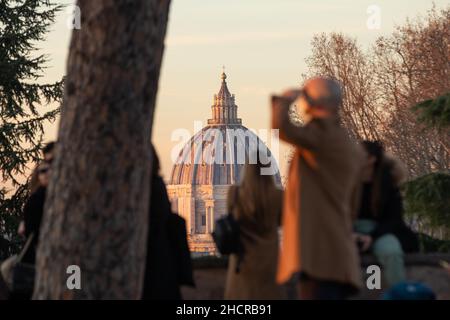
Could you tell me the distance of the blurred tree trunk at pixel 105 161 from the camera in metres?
8.54

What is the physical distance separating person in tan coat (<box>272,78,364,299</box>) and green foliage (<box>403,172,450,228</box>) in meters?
9.90

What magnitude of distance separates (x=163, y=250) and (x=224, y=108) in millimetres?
176204

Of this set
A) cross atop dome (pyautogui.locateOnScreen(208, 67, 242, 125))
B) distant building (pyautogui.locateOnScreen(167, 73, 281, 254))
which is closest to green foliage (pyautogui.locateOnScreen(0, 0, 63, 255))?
distant building (pyautogui.locateOnScreen(167, 73, 281, 254))

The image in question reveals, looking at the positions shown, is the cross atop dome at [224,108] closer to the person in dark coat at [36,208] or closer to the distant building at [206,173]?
the distant building at [206,173]

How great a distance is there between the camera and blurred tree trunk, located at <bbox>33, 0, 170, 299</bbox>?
854 centimetres

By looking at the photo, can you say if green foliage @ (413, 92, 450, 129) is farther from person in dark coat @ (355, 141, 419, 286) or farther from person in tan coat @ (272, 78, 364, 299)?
person in tan coat @ (272, 78, 364, 299)

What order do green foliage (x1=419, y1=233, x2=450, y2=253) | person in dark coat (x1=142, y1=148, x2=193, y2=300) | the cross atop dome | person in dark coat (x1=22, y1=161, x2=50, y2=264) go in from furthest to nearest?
the cross atop dome, green foliage (x1=419, y1=233, x2=450, y2=253), person in dark coat (x1=22, y1=161, x2=50, y2=264), person in dark coat (x1=142, y1=148, x2=193, y2=300)

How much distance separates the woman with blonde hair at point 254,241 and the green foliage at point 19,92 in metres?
29.4

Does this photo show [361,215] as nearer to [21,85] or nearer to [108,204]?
[108,204]

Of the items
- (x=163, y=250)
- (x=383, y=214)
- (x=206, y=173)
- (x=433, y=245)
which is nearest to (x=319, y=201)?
(x=383, y=214)

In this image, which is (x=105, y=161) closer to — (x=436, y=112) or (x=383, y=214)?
(x=383, y=214)

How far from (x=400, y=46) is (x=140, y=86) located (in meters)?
49.4

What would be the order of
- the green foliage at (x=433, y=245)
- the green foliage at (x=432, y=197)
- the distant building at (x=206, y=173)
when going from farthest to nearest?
1. the distant building at (x=206, y=173)
2. the green foliage at (x=432, y=197)
3. the green foliage at (x=433, y=245)

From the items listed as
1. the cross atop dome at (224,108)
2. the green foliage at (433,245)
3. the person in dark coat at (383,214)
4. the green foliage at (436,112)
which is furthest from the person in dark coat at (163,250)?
the cross atop dome at (224,108)
